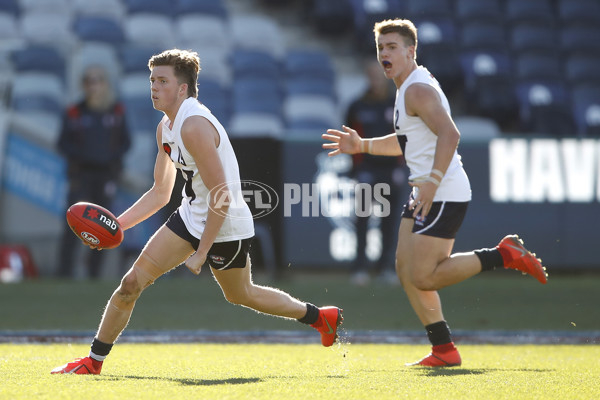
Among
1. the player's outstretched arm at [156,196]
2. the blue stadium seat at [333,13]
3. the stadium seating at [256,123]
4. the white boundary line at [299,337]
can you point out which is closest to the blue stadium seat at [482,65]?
the blue stadium seat at [333,13]

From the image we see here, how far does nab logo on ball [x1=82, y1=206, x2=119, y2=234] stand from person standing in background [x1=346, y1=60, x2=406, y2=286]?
593 centimetres

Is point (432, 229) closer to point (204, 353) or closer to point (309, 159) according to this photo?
point (204, 353)

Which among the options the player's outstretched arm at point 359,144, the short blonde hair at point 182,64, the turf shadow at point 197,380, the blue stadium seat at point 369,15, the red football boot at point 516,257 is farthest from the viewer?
the blue stadium seat at point 369,15

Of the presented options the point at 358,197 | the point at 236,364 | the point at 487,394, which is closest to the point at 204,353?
the point at 236,364

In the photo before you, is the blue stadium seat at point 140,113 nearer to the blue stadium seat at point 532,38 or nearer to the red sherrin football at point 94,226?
the blue stadium seat at point 532,38

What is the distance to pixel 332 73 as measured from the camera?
1591cm

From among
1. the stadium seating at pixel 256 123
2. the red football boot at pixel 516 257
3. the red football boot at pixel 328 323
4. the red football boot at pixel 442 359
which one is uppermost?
the red football boot at pixel 516 257

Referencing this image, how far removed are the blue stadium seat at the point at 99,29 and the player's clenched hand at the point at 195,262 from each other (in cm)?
1021

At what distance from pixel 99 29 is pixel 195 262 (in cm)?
1088

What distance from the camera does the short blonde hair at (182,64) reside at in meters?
5.57

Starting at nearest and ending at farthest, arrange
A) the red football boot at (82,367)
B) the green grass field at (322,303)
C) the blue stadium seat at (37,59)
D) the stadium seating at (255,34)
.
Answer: the red football boot at (82,367)
the green grass field at (322,303)
the blue stadium seat at (37,59)
the stadium seating at (255,34)

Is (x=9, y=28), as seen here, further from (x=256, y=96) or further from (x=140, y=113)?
(x=256, y=96)

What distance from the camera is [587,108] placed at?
50.7 ft

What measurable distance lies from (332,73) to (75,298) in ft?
23.7
